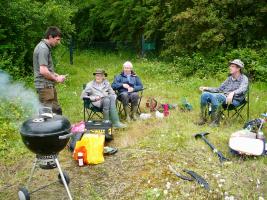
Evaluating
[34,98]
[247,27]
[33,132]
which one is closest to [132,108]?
[34,98]

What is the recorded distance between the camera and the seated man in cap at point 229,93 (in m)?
6.30

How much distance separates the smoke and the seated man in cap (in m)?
2.61

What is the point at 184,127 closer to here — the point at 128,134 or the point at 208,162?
the point at 128,134

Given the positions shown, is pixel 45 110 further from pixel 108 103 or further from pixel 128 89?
pixel 128 89

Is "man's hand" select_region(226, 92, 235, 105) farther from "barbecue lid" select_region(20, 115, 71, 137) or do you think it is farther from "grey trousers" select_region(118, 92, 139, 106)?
"barbecue lid" select_region(20, 115, 71, 137)

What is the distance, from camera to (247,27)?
11.0m

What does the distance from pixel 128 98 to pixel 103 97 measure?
60 centimetres

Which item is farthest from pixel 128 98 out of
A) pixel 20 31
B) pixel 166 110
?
pixel 20 31

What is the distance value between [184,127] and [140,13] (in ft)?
36.4

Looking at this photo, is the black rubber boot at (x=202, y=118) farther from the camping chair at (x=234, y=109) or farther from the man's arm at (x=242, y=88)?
the man's arm at (x=242, y=88)

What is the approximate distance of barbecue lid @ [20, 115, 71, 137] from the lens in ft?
13.0

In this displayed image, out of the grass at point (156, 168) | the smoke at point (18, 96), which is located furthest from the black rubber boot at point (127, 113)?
the smoke at point (18, 96)

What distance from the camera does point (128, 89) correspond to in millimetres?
6832

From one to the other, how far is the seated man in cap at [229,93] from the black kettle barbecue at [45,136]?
291 centimetres
